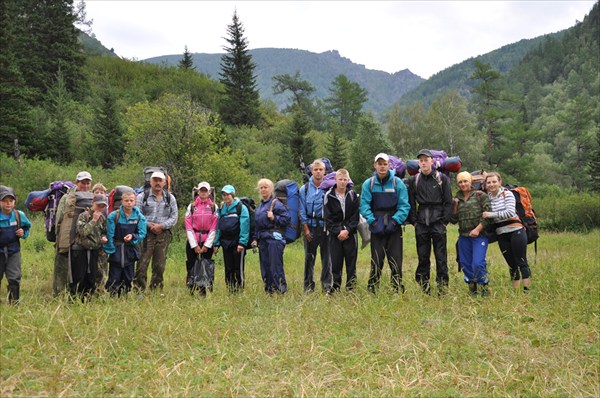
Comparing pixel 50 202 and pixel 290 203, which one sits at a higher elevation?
pixel 50 202

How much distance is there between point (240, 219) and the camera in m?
7.13

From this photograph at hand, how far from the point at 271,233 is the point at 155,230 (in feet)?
5.84

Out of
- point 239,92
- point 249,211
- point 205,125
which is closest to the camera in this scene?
point 249,211

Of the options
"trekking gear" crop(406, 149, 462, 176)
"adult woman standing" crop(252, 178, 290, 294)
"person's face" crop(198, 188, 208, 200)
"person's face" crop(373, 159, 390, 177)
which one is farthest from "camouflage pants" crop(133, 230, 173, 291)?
"trekking gear" crop(406, 149, 462, 176)

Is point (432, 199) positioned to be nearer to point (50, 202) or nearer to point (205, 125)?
point (50, 202)

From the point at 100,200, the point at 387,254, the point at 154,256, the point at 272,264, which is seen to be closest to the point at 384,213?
the point at 387,254

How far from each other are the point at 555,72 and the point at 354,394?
414 ft

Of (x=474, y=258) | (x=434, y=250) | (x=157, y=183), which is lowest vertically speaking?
(x=474, y=258)

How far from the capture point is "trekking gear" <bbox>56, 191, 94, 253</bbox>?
21.1 ft

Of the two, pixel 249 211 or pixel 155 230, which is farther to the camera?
pixel 249 211

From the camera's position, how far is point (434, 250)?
21.8 ft

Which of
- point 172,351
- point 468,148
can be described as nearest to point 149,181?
point 172,351

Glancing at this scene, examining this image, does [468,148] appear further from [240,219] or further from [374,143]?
[240,219]

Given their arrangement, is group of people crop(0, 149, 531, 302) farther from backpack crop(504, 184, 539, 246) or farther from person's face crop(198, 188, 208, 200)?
backpack crop(504, 184, 539, 246)
